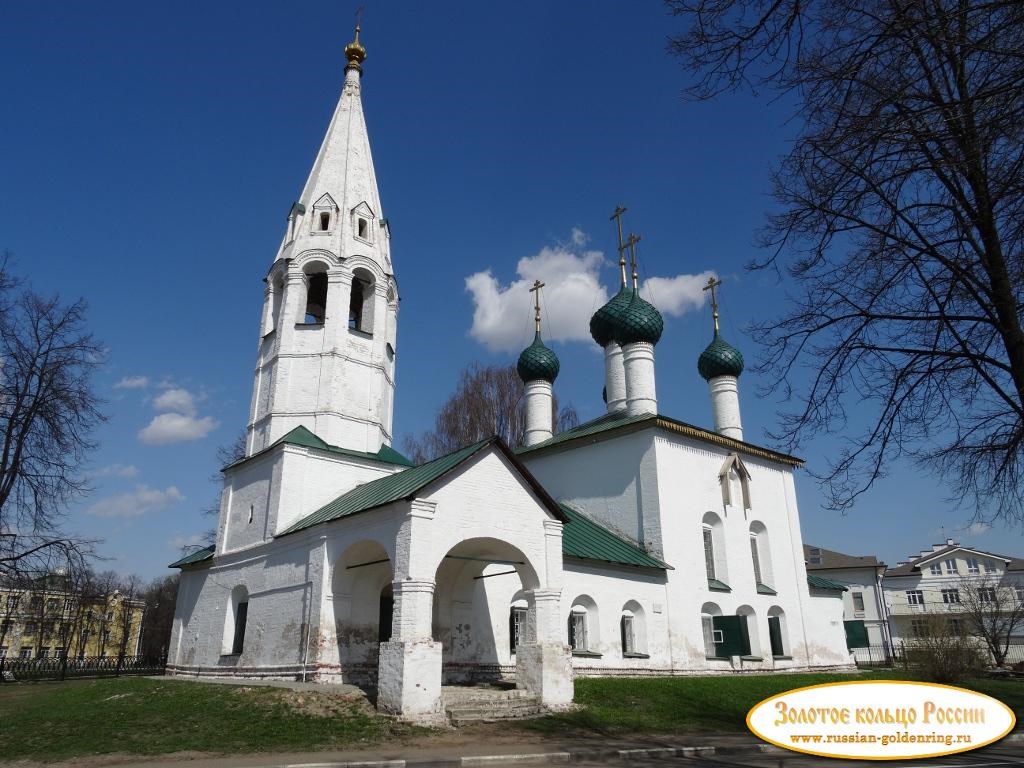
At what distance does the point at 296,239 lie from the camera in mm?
18172

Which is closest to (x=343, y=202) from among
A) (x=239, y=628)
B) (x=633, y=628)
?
(x=239, y=628)

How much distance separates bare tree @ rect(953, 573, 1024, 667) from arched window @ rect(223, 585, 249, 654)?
2429 centimetres

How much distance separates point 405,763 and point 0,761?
4.72 m

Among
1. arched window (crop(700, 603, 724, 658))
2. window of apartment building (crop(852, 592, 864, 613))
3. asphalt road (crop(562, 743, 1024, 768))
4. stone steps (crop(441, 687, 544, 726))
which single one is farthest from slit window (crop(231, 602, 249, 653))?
window of apartment building (crop(852, 592, 864, 613))

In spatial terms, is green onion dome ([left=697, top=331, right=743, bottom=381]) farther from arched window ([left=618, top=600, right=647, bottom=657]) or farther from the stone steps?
the stone steps

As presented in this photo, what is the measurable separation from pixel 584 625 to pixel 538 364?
10.1 m

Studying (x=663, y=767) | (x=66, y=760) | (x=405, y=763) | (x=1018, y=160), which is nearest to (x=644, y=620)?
(x=663, y=767)

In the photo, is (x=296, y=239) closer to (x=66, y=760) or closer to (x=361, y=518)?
(x=361, y=518)

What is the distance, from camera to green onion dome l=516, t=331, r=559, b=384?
24.2 meters

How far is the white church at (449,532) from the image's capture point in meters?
12.4

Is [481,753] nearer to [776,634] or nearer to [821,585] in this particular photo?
[776,634]

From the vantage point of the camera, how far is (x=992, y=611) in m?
33.9

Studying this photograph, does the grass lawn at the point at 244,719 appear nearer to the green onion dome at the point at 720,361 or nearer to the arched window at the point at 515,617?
the arched window at the point at 515,617

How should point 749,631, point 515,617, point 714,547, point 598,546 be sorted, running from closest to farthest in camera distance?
point 515,617, point 598,546, point 749,631, point 714,547
